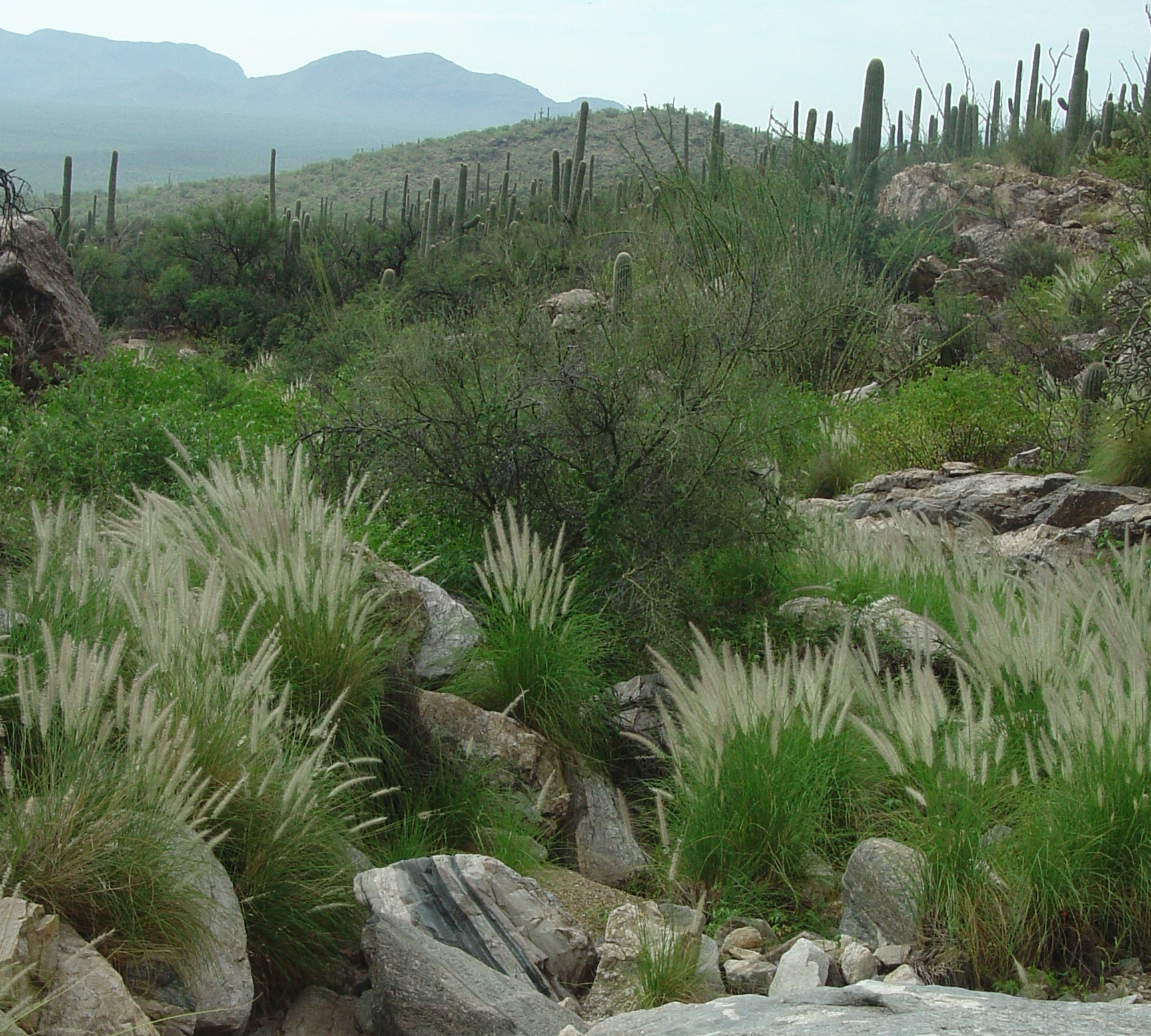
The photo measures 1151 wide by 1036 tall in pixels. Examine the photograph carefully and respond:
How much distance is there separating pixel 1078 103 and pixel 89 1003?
30.6 meters

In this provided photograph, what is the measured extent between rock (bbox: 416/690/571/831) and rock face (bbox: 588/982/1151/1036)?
204 centimetres

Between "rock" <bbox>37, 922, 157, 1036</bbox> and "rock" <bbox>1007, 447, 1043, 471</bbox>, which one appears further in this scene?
"rock" <bbox>1007, 447, 1043, 471</bbox>

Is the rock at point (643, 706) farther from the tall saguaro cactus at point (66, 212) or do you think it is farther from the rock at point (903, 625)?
the tall saguaro cactus at point (66, 212)

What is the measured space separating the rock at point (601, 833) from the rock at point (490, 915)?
0.94 meters

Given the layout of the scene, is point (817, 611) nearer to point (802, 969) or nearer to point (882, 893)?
point (882, 893)

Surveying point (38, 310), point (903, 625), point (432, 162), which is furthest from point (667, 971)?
point (432, 162)

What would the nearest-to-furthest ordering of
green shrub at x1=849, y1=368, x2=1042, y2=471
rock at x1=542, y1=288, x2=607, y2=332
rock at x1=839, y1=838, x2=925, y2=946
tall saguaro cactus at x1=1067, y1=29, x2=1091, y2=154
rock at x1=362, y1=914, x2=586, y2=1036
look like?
rock at x1=362, y1=914, x2=586, y2=1036, rock at x1=839, y1=838, x2=925, y2=946, rock at x1=542, y1=288, x2=607, y2=332, green shrub at x1=849, y1=368, x2=1042, y2=471, tall saguaro cactus at x1=1067, y1=29, x2=1091, y2=154

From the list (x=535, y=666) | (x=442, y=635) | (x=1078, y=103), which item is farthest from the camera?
(x=1078, y=103)

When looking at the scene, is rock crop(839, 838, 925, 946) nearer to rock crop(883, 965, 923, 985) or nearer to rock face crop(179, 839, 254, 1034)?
rock crop(883, 965, 923, 985)

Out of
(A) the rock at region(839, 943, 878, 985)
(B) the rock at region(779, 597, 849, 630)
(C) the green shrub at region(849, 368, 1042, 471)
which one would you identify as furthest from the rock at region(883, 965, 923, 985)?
(C) the green shrub at region(849, 368, 1042, 471)

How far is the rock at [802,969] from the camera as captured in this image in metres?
3.52

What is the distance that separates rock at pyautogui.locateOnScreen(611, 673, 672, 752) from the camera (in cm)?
573

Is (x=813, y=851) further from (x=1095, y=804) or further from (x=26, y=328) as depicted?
(x=26, y=328)

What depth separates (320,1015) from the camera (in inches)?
140
